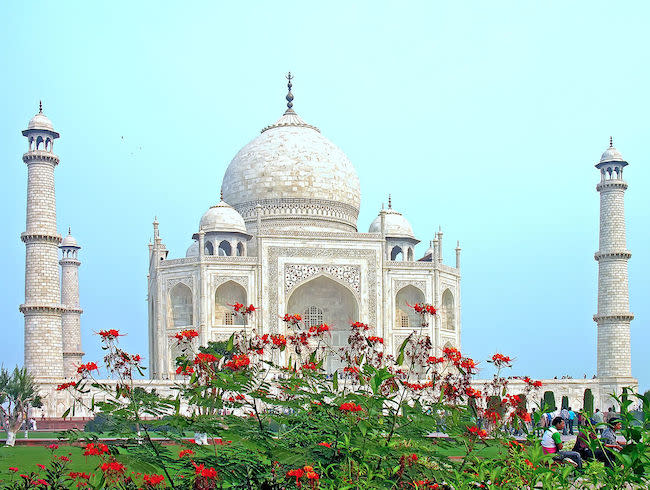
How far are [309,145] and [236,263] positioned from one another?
265 inches

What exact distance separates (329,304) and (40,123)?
1073 centimetres

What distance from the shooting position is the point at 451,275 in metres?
29.6

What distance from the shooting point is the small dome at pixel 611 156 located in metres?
29.5

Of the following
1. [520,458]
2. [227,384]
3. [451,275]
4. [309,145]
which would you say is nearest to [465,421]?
[520,458]

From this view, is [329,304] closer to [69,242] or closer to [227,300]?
[227,300]

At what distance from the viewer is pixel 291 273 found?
2775cm

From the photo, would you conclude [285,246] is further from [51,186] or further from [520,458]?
[520,458]

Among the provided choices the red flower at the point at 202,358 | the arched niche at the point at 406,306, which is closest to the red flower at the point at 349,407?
the red flower at the point at 202,358

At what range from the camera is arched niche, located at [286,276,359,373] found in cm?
2877

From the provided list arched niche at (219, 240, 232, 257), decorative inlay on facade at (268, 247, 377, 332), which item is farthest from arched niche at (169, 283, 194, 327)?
decorative inlay on facade at (268, 247, 377, 332)

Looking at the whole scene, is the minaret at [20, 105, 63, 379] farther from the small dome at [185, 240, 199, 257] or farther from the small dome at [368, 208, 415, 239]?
the small dome at [368, 208, 415, 239]

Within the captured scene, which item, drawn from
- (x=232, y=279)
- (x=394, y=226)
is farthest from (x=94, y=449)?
(x=394, y=226)

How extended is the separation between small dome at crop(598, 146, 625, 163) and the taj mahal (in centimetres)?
5

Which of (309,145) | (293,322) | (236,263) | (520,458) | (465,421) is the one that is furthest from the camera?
(309,145)
